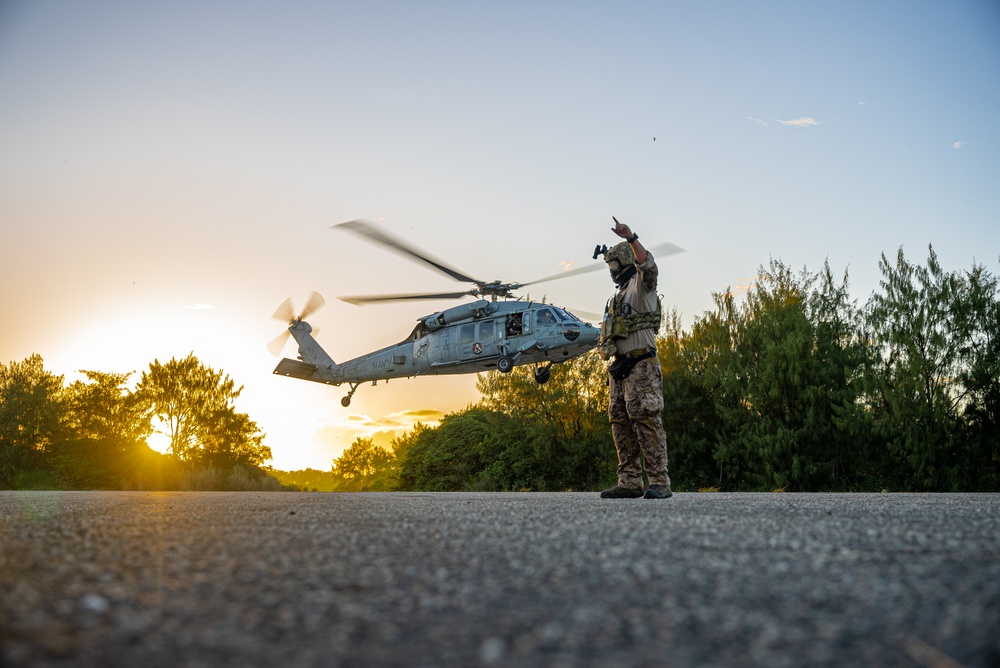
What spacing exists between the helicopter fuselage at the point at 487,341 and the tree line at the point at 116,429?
13857 mm

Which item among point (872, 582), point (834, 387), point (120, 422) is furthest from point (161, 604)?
point (120, 422)

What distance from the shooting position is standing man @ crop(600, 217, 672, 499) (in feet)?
21.8

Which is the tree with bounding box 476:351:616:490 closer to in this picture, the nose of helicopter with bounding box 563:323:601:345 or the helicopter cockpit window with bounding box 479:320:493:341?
the helicopter cockpit window with bounding box 479:320:493:341

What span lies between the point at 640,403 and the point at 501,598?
490 cm

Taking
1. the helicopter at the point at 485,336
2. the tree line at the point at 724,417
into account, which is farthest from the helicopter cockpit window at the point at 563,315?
the tree line at the point at 724,417

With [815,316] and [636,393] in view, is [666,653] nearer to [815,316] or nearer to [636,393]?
[636,393]

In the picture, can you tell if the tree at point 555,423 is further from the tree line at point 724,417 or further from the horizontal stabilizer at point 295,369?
the horizontal stabilizer at point 295,369

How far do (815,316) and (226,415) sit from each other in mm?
26265

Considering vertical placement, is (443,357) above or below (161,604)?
above

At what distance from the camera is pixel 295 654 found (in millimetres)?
1413

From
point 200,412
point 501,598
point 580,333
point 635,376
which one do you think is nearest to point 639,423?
point 635,376

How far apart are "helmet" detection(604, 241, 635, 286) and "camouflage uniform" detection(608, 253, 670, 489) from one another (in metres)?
A: 0.12

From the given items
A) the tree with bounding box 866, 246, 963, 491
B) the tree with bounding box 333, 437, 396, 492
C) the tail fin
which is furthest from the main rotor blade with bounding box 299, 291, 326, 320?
the tree with bounding box 333, 437, 396, 492

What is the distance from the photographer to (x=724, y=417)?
23688 millimetres
